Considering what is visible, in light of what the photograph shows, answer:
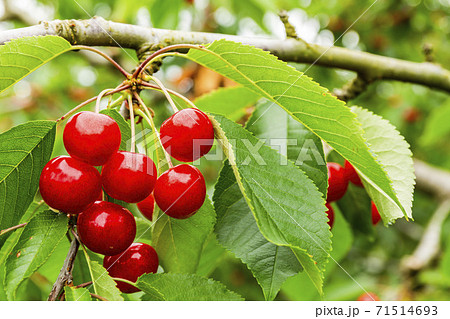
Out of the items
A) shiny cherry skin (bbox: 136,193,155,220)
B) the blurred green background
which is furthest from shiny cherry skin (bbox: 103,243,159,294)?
the blurred green background

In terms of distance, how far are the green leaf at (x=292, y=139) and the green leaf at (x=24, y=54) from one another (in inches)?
23.9

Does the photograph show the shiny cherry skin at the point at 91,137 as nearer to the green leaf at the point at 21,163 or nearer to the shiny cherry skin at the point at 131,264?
the green leaf at the point at 21,163

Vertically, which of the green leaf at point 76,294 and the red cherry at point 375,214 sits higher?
the red cherry at point 375,214

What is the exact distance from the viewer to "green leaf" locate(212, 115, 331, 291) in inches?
38.7

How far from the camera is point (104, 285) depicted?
0.99 meters

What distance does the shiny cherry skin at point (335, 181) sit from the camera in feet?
4.36

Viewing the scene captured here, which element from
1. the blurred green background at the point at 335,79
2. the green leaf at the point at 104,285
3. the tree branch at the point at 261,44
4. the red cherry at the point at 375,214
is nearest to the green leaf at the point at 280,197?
the green leaf at the point at 104,285

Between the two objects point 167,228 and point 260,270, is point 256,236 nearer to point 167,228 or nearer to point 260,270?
point 260,270

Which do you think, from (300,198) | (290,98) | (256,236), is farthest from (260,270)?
(290,98)

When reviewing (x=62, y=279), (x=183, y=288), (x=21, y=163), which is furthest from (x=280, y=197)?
(x=21, y=163)

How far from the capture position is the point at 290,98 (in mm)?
1046

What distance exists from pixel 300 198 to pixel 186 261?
16.4 inches

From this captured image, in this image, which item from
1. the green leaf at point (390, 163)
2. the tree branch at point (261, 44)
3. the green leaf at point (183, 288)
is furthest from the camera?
the tree branch at point (261, 44)

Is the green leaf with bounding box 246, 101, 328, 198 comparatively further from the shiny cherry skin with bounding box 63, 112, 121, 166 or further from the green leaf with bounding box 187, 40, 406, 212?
the shiny cherry skin with bounding box 63, 112, 121, 166
